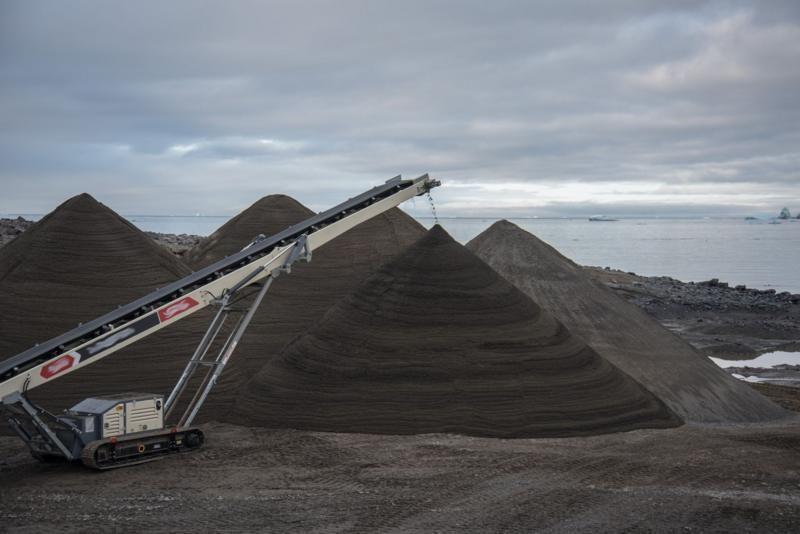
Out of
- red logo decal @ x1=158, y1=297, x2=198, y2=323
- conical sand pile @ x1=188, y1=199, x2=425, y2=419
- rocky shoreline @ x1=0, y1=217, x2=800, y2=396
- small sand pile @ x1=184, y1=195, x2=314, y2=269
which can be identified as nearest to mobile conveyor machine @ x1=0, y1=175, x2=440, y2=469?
red logo decal @ x1=158, y1=297, x2=198, y2=323

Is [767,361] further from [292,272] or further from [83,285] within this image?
[83,285]

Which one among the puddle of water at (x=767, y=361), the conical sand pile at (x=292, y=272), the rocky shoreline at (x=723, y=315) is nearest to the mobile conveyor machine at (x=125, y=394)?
the conical sand pile at (x=292, y=272)

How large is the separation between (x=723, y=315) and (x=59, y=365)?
121 feet

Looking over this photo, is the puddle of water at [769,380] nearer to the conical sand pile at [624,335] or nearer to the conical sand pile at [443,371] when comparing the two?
the conical sand pile at [624,335]

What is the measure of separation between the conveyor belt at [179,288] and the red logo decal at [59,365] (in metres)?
0.28

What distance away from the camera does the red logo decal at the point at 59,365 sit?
42.5ft

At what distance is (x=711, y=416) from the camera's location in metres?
19.6

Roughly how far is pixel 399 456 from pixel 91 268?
36.9ft

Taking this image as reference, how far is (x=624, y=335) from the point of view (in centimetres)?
2277

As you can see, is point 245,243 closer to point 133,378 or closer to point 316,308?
point 316,308

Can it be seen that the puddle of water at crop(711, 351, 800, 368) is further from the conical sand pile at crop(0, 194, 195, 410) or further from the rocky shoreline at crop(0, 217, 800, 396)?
the conical sand pile at crop(0, 194, 195, 410)

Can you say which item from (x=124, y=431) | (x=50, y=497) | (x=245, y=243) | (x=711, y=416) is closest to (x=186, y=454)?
(x=124, y=431)

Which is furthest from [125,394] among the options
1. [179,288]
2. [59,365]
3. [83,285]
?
[83,285]

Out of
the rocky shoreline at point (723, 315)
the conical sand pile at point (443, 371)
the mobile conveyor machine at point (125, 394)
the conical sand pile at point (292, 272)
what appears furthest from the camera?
the rocky shoreline at point (723, 315)
